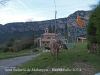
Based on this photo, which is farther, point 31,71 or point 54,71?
point 31,71

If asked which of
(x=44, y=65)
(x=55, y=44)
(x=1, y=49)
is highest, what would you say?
(x=55, y=44)

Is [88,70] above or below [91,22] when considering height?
below

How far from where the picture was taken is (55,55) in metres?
15.2

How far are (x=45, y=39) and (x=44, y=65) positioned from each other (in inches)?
2984

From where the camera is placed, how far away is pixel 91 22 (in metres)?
17.3

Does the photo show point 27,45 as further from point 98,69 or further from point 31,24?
point 31,24

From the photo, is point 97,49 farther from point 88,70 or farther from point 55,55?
point 88,70

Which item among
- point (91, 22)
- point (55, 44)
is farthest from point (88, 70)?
point (91, 22)

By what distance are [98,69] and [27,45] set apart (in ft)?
225

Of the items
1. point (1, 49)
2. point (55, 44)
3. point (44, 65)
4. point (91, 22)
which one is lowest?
point (1, 49)

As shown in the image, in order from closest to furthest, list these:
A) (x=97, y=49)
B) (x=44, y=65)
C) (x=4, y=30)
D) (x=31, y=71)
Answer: (x=31, y=71), (x=44, y=65), (x=97, y=49), (x=4, y=30)

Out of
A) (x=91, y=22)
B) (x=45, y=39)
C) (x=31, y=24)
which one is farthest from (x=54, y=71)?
(x=31, y=24)

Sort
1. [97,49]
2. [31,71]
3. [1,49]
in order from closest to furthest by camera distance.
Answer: [31,71] < [97,49] < [1,49]

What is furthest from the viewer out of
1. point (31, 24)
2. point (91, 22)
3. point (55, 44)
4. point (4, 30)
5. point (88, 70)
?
point (31, 24)
